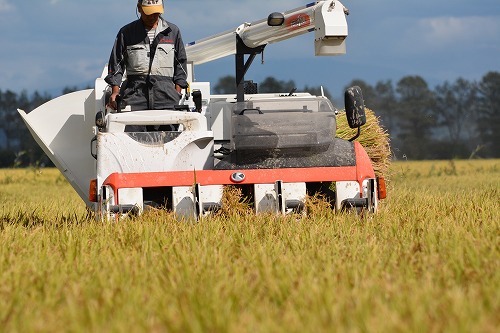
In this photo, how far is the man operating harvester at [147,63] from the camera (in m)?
8.62

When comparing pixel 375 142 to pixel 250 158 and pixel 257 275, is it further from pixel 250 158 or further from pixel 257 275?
pixel 257 275

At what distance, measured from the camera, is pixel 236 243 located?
6.28 metres

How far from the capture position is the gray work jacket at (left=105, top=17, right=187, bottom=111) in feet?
28.3

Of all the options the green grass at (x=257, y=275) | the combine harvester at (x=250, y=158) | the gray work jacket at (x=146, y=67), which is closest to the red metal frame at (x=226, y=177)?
the combine harvester at (x=250, y=158)

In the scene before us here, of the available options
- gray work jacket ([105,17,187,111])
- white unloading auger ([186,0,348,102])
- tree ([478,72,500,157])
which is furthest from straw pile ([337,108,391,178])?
tree ([478,72,500,157])

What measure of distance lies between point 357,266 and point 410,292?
716 mm

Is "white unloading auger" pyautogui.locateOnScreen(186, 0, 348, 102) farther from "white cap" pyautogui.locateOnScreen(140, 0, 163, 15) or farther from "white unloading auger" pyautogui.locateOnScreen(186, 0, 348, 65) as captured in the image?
"white cap" pyautogui.locateOnScreen(140, 0, 163, 15)

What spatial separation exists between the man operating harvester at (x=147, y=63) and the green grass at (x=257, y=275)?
155cm

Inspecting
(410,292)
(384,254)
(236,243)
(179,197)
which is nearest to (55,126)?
(179,197)

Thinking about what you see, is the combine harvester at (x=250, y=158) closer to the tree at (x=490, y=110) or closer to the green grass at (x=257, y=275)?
the green grass at (x=257, y=275)

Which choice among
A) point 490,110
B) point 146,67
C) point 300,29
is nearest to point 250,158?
point 146,67

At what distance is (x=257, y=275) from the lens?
4.92m

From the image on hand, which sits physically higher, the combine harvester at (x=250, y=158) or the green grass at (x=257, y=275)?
the combine harvester at (x=250, y=158)

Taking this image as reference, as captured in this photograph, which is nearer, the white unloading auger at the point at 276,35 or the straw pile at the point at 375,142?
the white unloading auger at the point at 276,35
